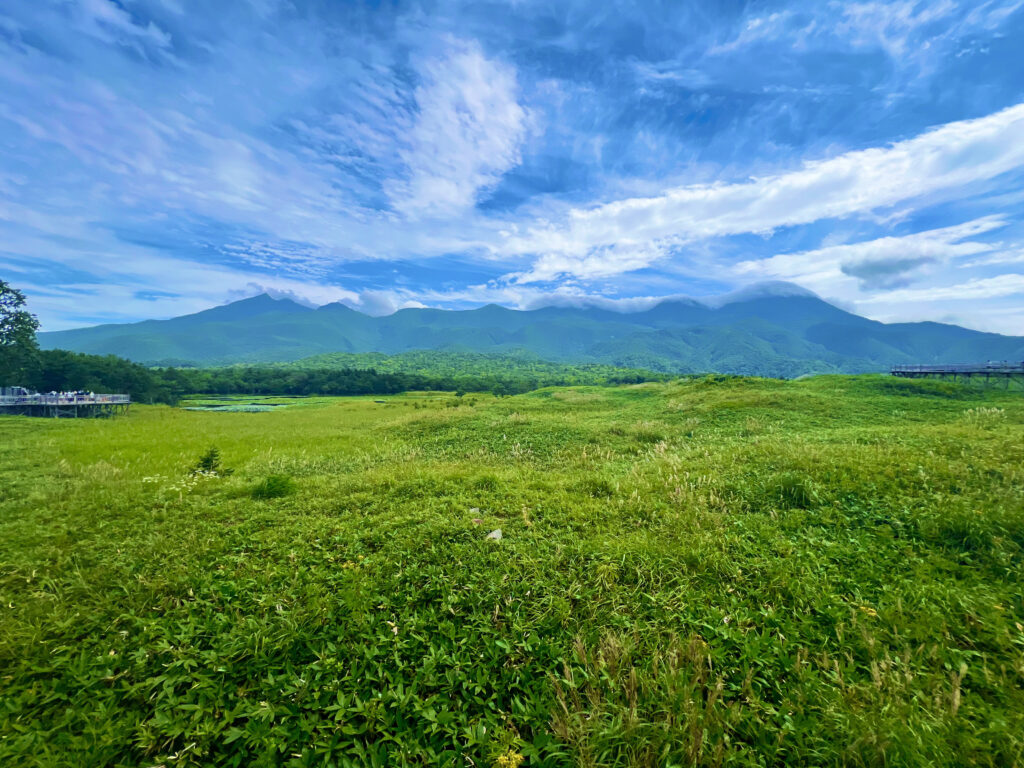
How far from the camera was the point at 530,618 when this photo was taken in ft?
17.1

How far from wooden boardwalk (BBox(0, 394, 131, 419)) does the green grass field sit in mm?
37973

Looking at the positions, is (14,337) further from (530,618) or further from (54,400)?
(530,618)

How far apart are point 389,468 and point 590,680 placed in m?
9.73

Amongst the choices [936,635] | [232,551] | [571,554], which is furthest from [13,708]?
[936,635]

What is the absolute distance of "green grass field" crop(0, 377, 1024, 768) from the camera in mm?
3645

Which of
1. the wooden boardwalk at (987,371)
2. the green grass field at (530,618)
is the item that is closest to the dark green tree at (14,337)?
the green grass field at (530,618)

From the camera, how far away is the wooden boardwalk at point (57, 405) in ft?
114

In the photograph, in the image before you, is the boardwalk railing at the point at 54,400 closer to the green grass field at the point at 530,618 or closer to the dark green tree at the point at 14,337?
the dark green tree at the point at 14,337

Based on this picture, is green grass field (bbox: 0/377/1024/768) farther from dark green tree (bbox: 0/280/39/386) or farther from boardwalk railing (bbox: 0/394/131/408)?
dark green tree (bbox: 0/280/39/386)

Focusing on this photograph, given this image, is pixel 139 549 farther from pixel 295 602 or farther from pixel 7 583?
pixel 295 602

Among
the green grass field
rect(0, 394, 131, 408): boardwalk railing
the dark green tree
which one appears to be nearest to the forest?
the dark green tree

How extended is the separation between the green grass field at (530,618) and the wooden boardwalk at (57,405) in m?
38.0

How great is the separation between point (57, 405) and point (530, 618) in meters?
52.2

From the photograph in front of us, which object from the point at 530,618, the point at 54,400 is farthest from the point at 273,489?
the point at 54,400
